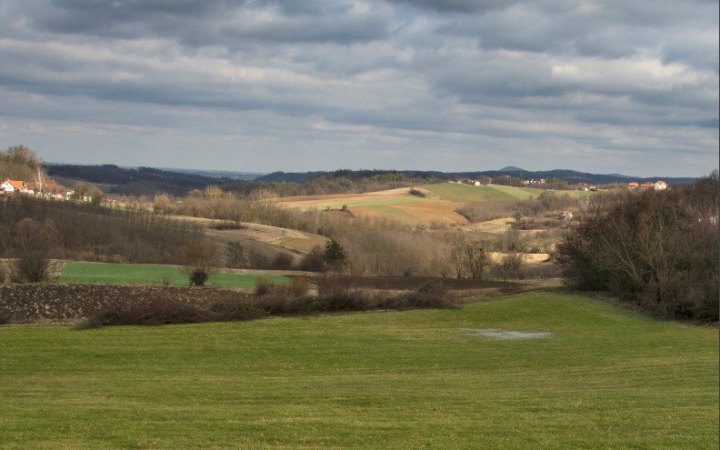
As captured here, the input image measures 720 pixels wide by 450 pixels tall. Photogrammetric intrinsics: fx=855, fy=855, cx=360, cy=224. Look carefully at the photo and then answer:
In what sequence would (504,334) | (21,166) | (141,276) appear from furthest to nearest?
(21,166) < (141,276) < (504,334)

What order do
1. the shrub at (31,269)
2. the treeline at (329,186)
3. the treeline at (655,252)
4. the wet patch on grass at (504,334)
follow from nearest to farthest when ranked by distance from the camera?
→ the wet patch on grass at (504,334), the treeline at (655,252), the shrub at (31,269), the treeline at (329,186)

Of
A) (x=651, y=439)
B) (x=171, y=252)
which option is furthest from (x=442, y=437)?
(x=171, y=252)

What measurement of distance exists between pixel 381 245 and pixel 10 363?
55688 millimetres

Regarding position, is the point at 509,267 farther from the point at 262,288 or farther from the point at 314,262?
the point at 262,288

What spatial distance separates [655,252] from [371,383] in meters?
25.1

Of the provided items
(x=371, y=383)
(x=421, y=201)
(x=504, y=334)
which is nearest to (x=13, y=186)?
(x=421, y=201)

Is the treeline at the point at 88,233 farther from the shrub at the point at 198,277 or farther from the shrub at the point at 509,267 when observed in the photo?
the shrub at the point at 509,267

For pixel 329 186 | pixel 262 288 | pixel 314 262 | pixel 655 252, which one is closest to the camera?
pixel 655 252

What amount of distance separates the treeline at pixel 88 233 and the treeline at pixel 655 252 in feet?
103

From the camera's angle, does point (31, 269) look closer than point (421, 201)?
Yes

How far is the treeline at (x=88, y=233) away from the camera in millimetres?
72375

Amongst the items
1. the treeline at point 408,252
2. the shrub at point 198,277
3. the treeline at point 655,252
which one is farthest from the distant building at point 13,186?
the treeline at point 655,252

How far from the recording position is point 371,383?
76.3 feet

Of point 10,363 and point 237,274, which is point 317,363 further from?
point 237,274
